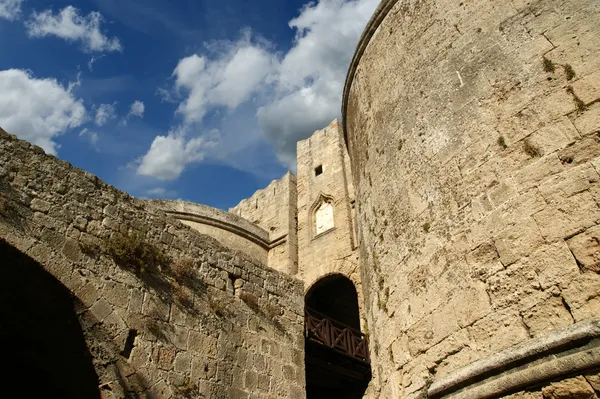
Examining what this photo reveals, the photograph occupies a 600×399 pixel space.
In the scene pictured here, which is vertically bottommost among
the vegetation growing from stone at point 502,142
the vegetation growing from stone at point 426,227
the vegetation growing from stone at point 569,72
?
the vegetation growing from stone at point 426,227

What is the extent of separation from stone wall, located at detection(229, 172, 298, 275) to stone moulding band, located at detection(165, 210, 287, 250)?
0.04m

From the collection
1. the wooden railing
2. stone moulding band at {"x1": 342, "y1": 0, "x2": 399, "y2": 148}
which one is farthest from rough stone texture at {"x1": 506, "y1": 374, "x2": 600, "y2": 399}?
the wooden railing

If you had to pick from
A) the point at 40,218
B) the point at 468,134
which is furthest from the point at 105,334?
the point at 468,134

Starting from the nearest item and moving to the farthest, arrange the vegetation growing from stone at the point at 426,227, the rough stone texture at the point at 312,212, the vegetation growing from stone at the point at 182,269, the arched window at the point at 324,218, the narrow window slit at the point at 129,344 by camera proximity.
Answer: the vegetation growing from stone at the point at 426,227
the narrow window slit at the point at 129,344
the vegetation growing from stone at the point at 182,269
the rough stone texture at the point at 312,212
the arched window at the point at 324,218

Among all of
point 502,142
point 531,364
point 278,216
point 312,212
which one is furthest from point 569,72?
point 278,216

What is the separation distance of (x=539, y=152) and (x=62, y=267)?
4.47m

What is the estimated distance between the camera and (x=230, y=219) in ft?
52.3

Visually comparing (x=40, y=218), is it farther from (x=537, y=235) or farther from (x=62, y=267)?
(x=537, y=235)

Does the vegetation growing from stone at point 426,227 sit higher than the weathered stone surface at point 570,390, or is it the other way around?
the vegetation growing from stone at point 426,227

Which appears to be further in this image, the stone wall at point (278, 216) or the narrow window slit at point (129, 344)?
the stone wall at point (278, 216)

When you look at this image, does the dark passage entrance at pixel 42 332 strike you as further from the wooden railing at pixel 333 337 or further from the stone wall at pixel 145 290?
the wooden railing at pixel 333 337

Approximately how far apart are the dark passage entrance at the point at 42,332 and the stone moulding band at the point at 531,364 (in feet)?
11.8

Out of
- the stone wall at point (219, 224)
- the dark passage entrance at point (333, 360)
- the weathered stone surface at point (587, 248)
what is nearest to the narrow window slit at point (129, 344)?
the dark passage entrance at point (333, 360)

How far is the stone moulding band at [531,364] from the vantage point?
2887mm
